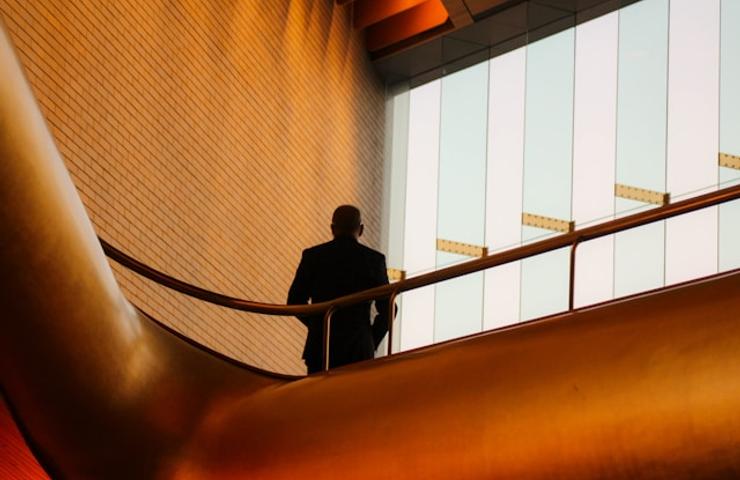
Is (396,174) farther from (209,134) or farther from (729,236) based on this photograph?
(209,134)

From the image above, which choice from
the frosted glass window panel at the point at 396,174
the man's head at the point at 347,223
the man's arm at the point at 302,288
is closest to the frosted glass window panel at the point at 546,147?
the frosted glass window panel at the point at 396,174

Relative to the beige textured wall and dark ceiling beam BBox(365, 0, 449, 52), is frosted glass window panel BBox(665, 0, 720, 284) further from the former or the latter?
the beige textured wall

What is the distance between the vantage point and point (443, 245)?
17234 millimetres

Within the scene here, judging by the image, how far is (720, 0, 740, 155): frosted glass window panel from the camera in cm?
1542

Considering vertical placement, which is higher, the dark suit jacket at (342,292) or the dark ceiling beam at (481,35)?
the dark ceiling beam at (481,35)

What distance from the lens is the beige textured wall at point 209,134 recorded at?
1084cm

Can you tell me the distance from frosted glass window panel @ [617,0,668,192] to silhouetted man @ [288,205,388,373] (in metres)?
7.65

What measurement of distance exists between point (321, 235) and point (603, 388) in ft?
33.1

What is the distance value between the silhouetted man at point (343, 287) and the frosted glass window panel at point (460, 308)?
7344 mm

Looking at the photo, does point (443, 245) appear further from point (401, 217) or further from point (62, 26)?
point (62, 26)

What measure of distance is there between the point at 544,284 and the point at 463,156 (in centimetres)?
253

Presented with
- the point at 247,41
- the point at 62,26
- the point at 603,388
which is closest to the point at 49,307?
the point at 603,388

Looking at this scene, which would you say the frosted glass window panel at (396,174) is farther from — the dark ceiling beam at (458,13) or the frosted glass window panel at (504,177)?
the dark ceiling beam at (458,13)

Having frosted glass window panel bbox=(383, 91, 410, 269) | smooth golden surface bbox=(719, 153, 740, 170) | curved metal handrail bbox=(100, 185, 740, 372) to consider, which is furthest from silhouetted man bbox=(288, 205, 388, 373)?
frosted glass window panel bbox=(383, 91, 410, 269)
